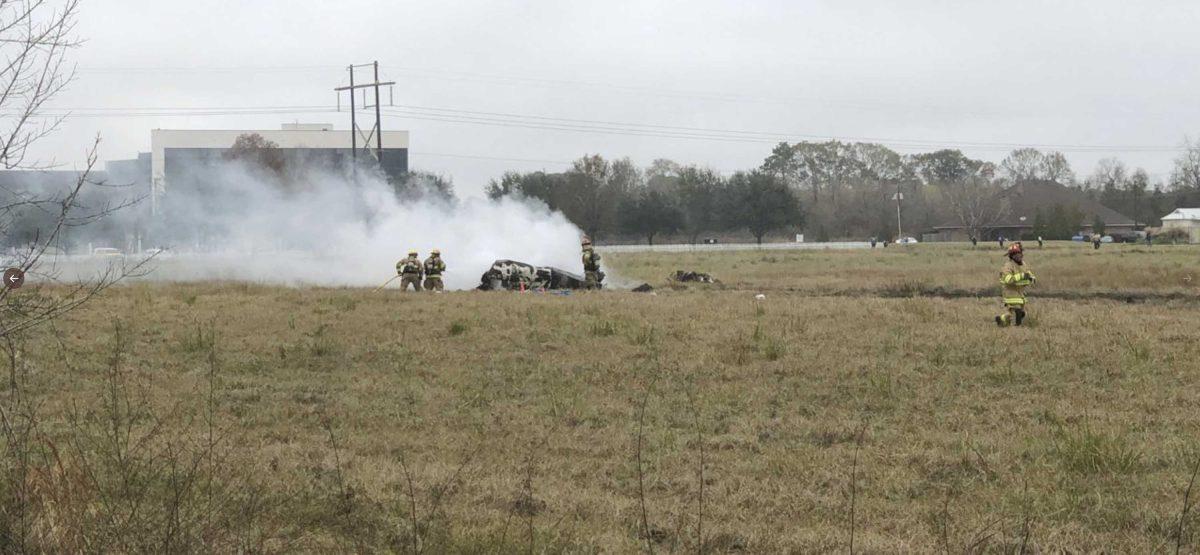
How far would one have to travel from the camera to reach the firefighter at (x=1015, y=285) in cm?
1634

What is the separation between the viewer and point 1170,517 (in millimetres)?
6457

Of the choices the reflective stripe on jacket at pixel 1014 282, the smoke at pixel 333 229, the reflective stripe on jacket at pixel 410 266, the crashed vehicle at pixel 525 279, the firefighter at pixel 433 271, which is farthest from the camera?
the smoke at pixel 333 229

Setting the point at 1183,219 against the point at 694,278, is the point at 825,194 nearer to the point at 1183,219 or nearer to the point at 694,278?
the point at 1183,219

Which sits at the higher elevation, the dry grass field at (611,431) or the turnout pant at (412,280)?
the turnout pant at (412,280)

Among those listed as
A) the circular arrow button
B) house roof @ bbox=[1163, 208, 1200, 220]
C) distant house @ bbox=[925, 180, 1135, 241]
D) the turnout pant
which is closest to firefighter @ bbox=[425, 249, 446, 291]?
the turnout pant

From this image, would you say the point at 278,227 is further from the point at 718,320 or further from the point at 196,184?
the point at 718,320

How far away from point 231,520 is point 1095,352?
11420 millimetres

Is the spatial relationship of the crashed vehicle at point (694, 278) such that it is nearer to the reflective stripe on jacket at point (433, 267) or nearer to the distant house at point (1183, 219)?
the reflective stripe on jacket at point (433, 267)

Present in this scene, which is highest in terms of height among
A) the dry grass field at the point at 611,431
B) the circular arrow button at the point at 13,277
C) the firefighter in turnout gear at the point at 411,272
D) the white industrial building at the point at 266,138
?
the white industrial building at the point at 266,138

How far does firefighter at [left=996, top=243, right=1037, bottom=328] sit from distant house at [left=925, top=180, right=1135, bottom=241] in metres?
76.4

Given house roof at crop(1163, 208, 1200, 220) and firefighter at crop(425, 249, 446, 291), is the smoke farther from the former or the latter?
house roof at crop(1163, 208, 1200, 220)

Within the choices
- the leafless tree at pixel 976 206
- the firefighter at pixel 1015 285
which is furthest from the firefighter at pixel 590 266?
the leafless tree at pixel 976 206

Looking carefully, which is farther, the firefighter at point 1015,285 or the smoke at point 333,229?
the smoke at point 333,229

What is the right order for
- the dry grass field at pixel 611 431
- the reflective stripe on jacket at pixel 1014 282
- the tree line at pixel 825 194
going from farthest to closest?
the tree line at pixel 825 194 → the reflective stripe on jacket at pixel 1014 282 → the dry grass field at pixel 611 431
